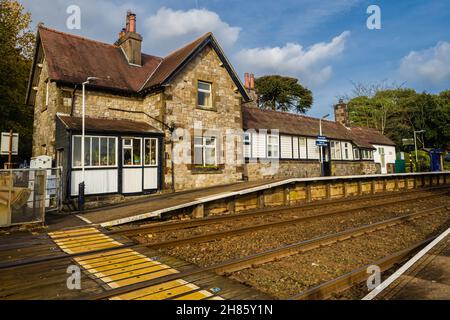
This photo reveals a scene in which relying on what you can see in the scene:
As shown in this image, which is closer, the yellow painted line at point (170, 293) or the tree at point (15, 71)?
the yellow painted line at point (170, 293)

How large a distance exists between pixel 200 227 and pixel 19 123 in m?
23.3

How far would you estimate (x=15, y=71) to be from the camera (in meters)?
23.8

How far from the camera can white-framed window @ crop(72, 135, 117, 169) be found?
43.9ft

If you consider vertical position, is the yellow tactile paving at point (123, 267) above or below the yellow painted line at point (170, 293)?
above

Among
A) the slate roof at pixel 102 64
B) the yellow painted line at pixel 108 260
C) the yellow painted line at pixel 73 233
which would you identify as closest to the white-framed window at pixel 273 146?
the slate roof at pixel 102 64

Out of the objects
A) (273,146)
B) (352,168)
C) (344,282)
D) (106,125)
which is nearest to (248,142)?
(273,146)

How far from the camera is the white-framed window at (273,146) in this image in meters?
22.9

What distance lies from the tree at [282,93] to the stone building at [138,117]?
112 feet

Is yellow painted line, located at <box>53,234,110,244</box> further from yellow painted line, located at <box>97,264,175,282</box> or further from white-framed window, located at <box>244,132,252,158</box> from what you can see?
white-framed window, located at <box>244,132,252,158</box>

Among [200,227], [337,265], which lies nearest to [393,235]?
[337,265]

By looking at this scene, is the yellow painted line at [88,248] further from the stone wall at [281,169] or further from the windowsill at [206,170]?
the stone wall at [281,169]

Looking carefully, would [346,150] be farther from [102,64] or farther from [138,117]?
[102,64]
